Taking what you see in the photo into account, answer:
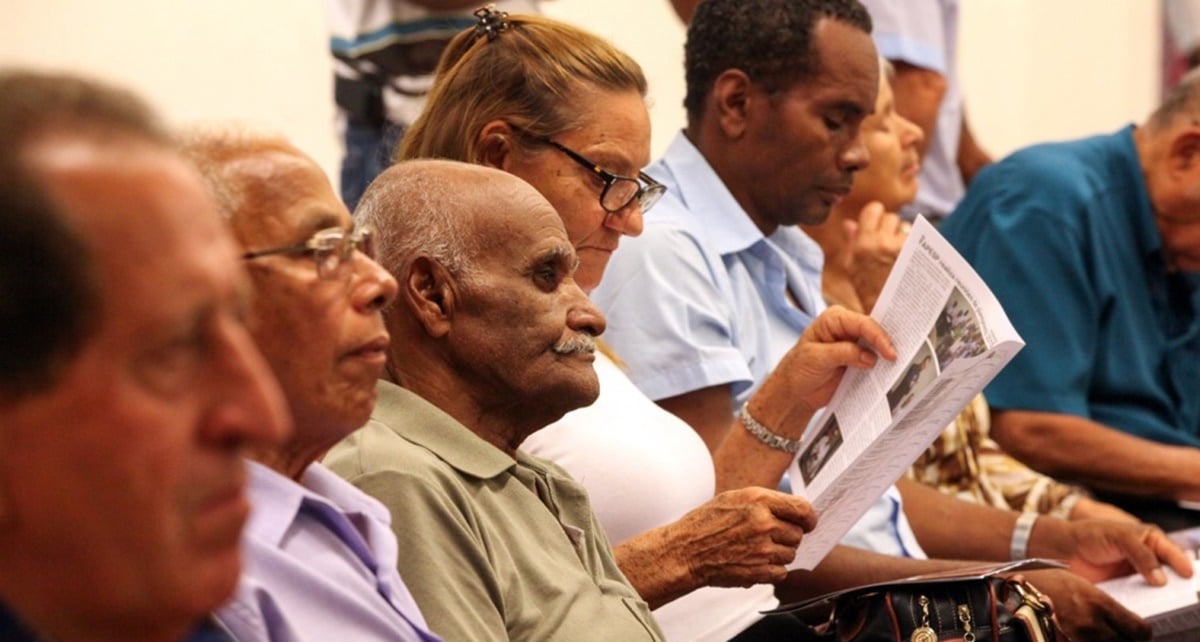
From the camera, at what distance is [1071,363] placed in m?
3.18

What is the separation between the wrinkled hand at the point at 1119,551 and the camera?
2.64m

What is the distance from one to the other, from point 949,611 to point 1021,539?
0.85 m

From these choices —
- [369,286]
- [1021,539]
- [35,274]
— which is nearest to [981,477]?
[1021,539]

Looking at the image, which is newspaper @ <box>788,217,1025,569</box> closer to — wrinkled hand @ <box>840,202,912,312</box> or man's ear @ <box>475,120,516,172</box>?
man's ear @ <box>475,120,516,172</box>

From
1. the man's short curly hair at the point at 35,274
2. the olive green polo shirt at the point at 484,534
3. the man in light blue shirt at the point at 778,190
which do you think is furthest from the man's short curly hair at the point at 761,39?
the man's short curly hair at the point at 35,274

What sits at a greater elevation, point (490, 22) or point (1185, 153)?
point (490, 22)

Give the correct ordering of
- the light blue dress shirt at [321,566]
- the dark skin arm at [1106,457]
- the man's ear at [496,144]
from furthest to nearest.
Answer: the dark skin arm at [1106,457]
the man's ear at [496,144]
the light blue dress shirt at [321,566]

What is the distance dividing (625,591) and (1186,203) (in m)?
2.00

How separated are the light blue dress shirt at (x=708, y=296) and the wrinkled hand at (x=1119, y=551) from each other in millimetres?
279

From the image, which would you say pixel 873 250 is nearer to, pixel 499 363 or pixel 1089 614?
pixel 1089 614

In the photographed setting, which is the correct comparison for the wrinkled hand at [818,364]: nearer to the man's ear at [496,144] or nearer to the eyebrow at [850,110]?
the man's ear at [496,144]

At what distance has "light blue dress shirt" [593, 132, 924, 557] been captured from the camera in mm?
2371

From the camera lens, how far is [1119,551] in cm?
269

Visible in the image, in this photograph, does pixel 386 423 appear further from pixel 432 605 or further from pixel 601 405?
pixel 601 405
